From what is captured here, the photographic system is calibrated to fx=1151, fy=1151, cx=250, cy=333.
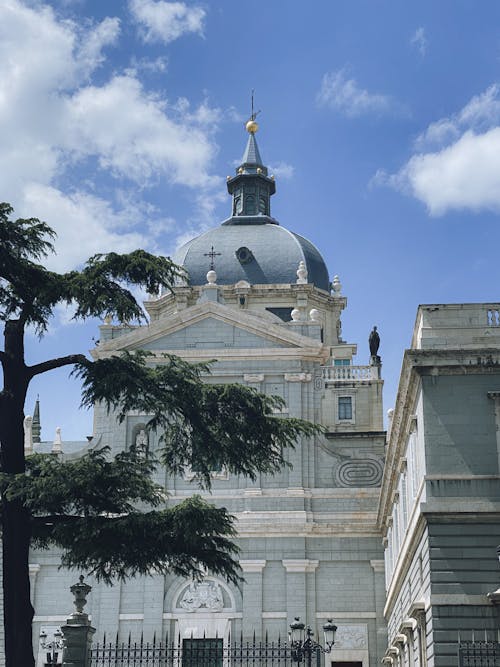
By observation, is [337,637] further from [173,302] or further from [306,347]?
[173,302]

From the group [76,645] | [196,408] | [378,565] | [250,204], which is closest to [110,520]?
[196,408]

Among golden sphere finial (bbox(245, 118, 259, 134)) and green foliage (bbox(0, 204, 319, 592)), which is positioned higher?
golden sphere finial (bbox(245, 118, 259, 134))

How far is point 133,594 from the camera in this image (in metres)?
40.0

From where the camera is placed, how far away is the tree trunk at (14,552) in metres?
21.3

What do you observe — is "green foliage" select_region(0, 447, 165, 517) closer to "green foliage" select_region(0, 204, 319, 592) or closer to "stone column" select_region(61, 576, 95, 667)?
"green foliage" select_region(0, 204, 319, 592)

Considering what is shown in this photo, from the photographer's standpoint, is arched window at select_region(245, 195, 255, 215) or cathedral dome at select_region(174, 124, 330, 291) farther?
arched window at select_region(245, 195, 255, 215)

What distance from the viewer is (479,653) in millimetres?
20562

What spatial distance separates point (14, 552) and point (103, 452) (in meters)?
2.57

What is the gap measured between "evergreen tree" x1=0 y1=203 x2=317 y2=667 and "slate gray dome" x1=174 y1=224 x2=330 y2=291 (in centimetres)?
3476

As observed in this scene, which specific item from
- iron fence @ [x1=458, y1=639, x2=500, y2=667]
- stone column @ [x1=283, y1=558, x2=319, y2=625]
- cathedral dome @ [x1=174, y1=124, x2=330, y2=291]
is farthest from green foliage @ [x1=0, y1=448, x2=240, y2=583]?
cathedral dome @ [x1=174, y1=124, x2=330, y2=291]

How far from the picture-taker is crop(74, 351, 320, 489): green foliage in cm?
2222

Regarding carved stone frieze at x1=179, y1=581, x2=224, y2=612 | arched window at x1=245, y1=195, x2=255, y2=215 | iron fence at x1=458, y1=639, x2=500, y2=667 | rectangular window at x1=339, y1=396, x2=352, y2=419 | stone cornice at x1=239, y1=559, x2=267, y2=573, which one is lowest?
iron fence at x1=458, y1=639, x2=500, y2=667

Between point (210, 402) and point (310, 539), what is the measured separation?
18997mm

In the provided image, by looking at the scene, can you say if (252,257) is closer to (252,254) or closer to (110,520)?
(252,254)
